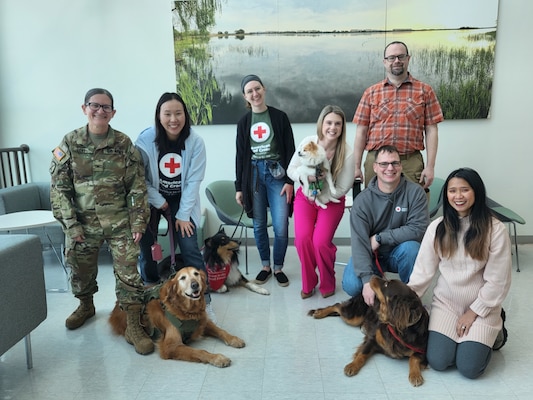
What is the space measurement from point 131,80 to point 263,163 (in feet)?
6.38

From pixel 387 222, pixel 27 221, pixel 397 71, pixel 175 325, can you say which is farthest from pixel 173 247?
pixel 397 71

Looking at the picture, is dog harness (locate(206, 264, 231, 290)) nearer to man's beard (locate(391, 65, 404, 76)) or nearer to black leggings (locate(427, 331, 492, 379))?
black leggings (locate(427, 331, 492, 379))

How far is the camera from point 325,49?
160 inches

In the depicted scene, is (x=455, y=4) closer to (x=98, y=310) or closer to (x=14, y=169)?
(x=98, y=310)

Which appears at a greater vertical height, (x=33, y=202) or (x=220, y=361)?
(x=33, y=202)

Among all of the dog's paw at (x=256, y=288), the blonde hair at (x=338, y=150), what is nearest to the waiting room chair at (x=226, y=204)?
the dog's paw at (x=256, y=288)

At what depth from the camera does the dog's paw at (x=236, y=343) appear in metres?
2.39

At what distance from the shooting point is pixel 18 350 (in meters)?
2.40

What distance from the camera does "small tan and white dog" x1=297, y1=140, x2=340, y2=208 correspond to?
2.86 meters

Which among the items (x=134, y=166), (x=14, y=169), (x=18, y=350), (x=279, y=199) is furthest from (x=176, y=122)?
(x=14, y=169)

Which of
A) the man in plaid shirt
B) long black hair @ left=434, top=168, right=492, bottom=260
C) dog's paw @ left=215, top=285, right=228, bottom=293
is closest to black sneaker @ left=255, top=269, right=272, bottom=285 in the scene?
dog's paw @ left=215, top=285, right=228, bottom=293

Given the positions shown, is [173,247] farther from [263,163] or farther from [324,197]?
[324,197]

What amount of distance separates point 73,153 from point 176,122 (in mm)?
603

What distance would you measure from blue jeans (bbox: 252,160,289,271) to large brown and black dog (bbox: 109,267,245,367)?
1011 millimetres
